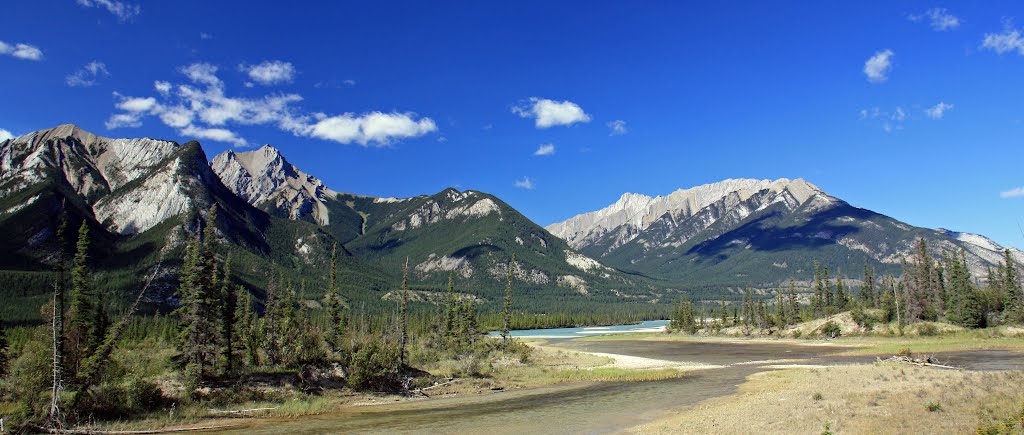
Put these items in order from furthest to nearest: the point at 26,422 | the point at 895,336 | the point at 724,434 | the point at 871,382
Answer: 1. the point at 895,336
2. the point at 871,382
3. the point at 26,422
4. the point at 724,434

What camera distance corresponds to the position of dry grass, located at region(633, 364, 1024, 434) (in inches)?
951

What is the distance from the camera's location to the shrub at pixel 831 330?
113938 mm

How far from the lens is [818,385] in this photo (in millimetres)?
42312

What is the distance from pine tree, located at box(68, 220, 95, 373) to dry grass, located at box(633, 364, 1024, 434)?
128ft

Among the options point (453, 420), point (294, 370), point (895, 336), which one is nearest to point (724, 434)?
point (453, 420)

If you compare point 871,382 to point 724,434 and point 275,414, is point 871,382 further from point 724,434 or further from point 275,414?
point 275,414

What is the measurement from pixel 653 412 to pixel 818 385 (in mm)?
15000

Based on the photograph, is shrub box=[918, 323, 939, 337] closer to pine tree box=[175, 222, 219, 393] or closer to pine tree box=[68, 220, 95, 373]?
pine tree box=[175, 222, 219, 393]

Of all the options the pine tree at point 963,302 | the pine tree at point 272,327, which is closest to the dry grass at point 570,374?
the pine tree at point 272,327

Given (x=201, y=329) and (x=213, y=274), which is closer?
(x=201, y=329)

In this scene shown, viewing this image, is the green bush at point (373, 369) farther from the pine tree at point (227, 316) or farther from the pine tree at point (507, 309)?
the pine tree at point (507, 309)

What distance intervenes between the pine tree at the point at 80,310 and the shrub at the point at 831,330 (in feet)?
399

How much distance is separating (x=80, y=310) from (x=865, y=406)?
2192 inches

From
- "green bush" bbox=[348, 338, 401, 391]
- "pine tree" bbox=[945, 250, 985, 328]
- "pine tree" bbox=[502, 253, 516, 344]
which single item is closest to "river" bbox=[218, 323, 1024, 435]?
"green bush" bbox=[348, 338, 401, 391]
